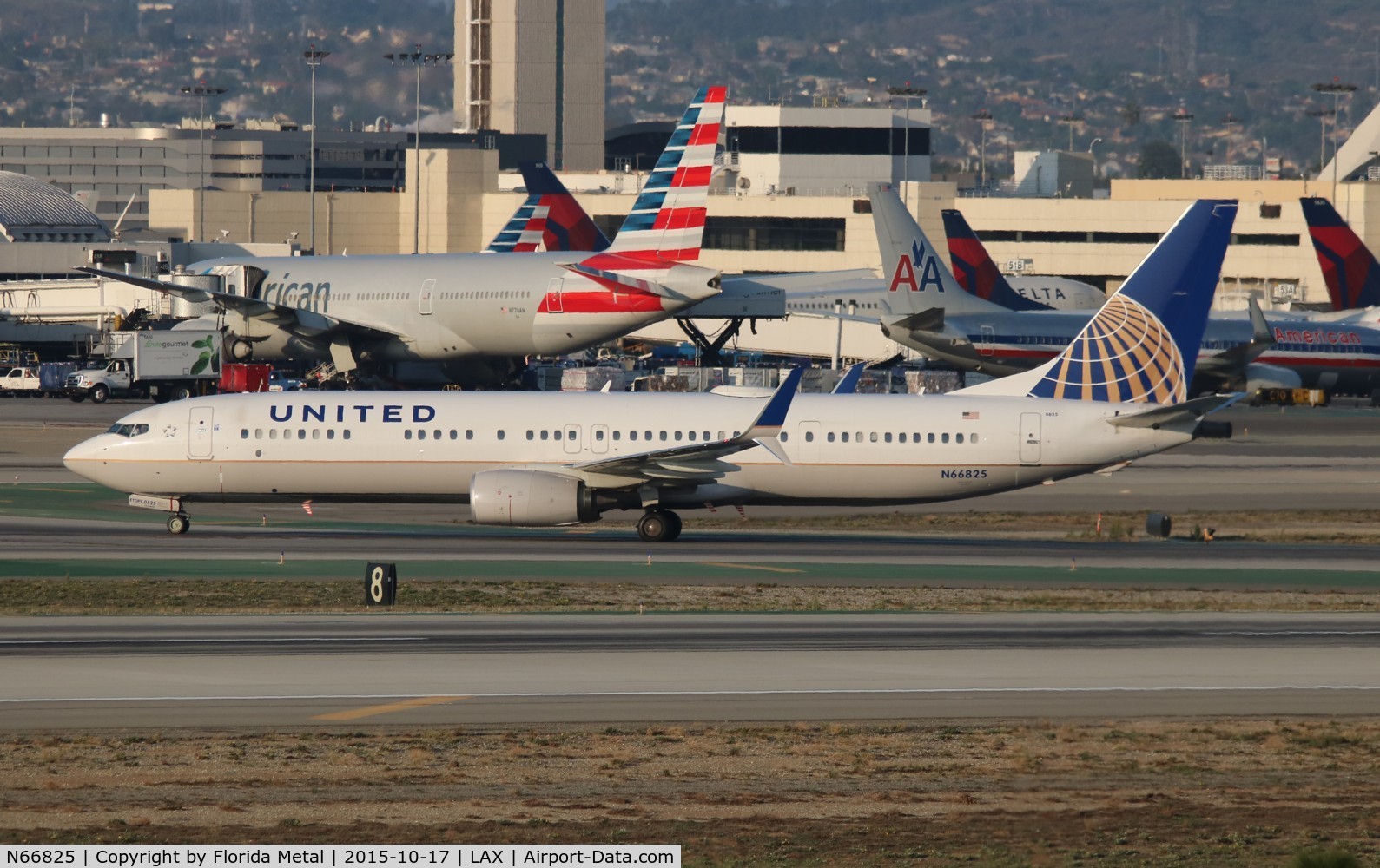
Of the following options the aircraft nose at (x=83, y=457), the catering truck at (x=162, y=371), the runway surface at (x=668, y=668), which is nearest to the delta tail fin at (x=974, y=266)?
the catering truck at (x=162, y=371)

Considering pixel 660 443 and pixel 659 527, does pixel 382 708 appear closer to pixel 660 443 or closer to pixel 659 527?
pixel 659 527

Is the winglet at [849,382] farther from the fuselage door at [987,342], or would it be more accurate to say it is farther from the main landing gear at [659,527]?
the fuselage door at [987,342]

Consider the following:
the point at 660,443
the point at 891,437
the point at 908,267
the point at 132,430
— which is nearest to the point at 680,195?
the point at 908,267

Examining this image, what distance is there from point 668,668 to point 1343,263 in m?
81.7

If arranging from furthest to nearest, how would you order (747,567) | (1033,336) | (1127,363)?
(1033,336)
(1127,363)
(747,567)

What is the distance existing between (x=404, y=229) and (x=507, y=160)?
1654 inches

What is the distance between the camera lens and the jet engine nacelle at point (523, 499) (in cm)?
4331

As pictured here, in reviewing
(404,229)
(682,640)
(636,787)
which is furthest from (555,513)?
(404,229)

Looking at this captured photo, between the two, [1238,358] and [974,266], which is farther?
[974,266]

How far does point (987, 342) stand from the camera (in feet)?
275

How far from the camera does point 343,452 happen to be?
147 feet

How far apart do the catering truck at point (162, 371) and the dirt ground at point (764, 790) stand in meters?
67.4

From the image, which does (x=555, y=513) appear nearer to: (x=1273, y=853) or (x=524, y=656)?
(x=524, y=656)

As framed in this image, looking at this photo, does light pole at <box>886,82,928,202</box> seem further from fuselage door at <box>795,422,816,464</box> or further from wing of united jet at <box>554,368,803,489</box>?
wing of united jet at <box>554,368,803,489</box>
